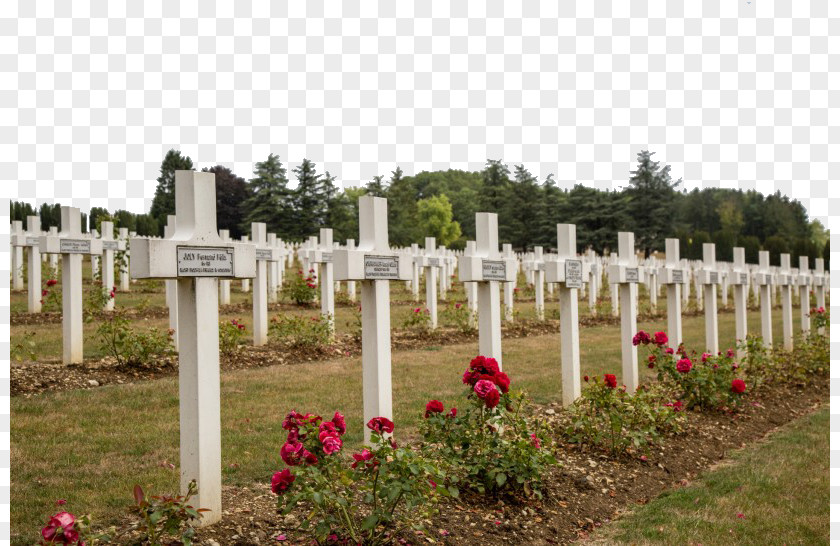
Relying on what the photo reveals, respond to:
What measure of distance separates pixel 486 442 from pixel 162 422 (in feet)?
12.3

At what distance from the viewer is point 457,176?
92812mm

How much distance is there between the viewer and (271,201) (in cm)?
4825

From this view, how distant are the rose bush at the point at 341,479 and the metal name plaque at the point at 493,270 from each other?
3.32 meters

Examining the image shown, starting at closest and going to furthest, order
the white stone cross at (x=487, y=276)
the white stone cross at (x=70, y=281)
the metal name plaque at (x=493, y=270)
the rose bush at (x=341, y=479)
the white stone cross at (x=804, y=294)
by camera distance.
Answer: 1. the rose bush at (x=341, y=479)
2. the white stone cross at (x=487, y=276)
3. the metal name plaque at (x=493, y=270)
4. the white stone cross at (x=70, y=281)
5. the white stone cross at (x=804, y=294)

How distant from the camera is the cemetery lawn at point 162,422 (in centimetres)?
540

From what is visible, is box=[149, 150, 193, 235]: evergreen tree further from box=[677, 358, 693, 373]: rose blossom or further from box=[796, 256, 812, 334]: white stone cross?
box=[677, 358, 693, 373]: rose blossom

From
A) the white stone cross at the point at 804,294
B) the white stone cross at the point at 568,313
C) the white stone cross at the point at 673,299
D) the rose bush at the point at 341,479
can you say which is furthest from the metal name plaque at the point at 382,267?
the white stone cross at the point at 804,294

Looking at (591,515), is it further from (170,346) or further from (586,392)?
(170,346)

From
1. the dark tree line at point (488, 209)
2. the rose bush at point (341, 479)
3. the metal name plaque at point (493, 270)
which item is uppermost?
the dark tree line at point (488, 209)

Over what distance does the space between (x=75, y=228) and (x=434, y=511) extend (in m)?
8.21

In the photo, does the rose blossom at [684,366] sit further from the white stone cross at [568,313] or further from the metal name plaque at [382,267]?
the metal name plaque at [382,267]

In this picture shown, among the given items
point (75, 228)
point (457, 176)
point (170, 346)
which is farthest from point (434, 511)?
point (457, 176)

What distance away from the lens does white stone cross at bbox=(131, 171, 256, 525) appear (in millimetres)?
4642

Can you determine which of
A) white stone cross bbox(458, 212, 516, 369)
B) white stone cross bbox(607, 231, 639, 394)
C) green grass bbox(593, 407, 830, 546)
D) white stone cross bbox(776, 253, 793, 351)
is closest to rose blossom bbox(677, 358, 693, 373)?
white stone cross bbox(607, 231, 639, 394)
